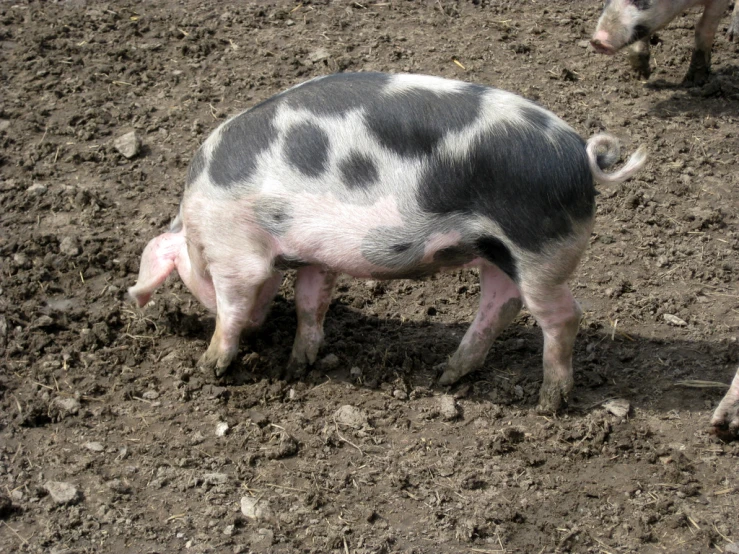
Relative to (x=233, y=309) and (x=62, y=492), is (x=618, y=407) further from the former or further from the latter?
(x=62, y=492)

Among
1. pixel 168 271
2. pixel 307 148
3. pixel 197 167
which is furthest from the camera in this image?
pixel 168 271

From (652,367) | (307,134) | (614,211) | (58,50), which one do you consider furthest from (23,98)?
(652,367)

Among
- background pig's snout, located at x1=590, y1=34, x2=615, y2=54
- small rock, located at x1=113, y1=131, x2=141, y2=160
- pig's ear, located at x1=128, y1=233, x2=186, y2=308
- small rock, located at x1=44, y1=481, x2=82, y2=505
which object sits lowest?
small rock, located at x1=44, y1=481, x2=82, y2=505

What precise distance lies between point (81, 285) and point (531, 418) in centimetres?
264

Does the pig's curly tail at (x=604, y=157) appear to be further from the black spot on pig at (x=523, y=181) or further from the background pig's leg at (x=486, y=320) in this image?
the background pig's leg at (x=486, y=320)

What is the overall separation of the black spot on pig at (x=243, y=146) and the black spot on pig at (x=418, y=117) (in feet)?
1.61

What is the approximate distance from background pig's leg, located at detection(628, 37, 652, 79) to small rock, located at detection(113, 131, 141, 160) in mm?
3658

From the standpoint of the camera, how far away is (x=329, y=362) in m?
4.84

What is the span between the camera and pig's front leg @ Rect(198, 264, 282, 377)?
173 inches

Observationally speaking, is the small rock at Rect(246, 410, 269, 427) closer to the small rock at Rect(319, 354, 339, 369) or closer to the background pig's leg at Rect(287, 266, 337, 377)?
the background pig's leg at Rect(287, 266, 337, 377)

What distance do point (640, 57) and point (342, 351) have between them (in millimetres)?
3611

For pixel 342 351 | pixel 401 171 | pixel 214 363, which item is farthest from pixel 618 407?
pixel 214 363

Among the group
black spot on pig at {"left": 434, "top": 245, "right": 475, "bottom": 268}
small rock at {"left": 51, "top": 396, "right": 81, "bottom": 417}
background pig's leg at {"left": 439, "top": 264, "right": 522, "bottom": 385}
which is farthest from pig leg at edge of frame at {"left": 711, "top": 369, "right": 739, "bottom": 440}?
small rock at {"left": 51, "top": 396, "right": 81, "bottom": 417}

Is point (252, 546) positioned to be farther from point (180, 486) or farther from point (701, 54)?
point (701, 54)
